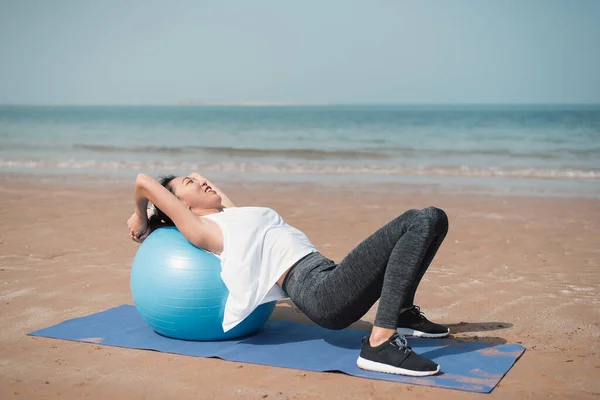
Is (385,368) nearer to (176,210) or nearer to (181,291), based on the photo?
(181,291)

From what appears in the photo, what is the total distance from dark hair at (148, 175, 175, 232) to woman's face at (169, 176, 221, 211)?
71 mm

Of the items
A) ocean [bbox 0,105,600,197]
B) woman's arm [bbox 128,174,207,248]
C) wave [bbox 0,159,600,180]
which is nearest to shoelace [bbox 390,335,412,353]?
woman's arm [bbox 128,174,207,248]

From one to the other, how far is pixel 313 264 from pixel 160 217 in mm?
1235

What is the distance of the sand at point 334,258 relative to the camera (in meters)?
4.07

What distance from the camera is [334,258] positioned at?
7.48 m

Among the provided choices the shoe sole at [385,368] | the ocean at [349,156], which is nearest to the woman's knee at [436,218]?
the shoe sole at [385,368]

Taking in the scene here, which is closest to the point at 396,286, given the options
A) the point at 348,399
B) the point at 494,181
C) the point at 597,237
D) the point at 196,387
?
the point at 348,399

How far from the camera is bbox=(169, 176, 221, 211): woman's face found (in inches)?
194

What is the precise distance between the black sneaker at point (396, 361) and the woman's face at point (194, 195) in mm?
1477

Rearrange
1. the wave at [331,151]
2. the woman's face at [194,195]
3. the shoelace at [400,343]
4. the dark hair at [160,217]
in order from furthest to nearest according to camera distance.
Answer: the wave at [331,151]
the dark hair at [160,217]
the woman's face at [194,195]
the shoelace at [400,343]

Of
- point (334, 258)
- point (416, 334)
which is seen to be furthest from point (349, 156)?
point (416, 334)

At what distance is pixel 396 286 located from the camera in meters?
4.16

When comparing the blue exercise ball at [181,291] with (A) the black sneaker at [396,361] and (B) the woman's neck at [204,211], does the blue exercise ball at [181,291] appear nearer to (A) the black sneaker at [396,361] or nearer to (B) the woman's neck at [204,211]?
(B) the woman's neck at [204,211]

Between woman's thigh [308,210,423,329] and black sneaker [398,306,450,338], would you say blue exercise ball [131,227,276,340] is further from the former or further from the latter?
black sneaker [398,306,450,338]
